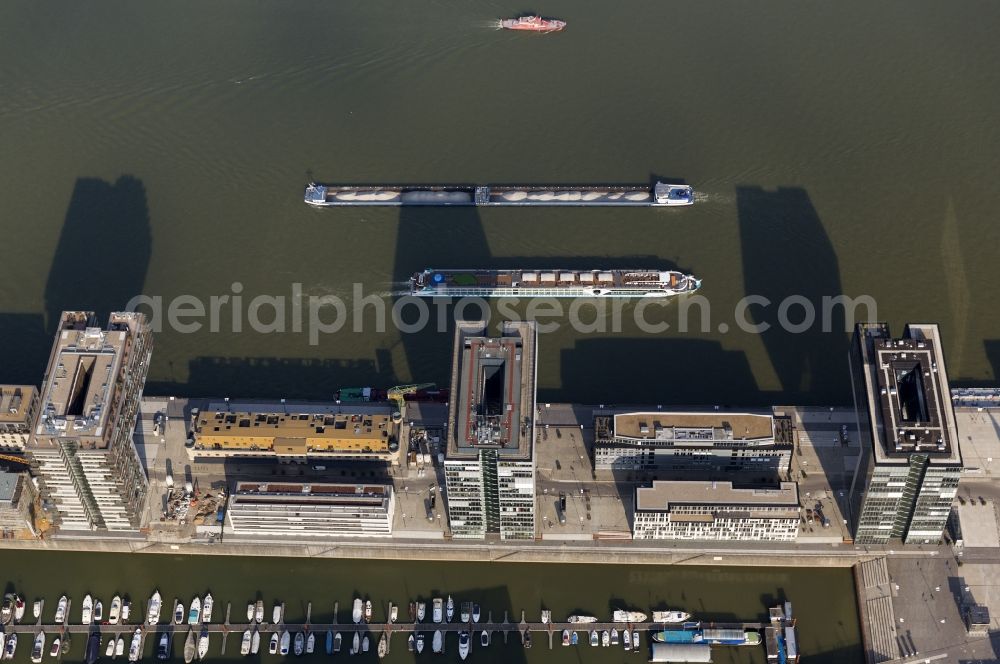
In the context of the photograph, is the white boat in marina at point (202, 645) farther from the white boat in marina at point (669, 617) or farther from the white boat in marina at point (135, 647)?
the white boat in marina at point (669, 617)

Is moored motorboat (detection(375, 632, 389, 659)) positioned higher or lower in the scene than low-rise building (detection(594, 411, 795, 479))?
lower

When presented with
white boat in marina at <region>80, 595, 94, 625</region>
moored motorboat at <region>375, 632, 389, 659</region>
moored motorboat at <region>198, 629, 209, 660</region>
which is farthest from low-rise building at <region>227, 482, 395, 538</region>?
white boat in marina at <region>80, 595, 94, 625</region>

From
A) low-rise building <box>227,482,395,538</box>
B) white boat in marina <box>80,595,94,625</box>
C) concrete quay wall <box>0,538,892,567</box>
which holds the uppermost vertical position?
low-rise building <box>227,482,395,538</box>

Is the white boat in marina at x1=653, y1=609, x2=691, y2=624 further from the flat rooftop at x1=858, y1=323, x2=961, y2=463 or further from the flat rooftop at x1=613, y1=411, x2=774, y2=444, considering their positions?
the flat rooftop at x1=858, y1=323, x2=961, y2=463

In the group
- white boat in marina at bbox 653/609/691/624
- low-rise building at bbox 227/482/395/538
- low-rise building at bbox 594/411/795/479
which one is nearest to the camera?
white boat in marina at bbox 653/609/691/624

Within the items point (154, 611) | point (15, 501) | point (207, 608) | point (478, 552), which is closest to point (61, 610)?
point (154, 611)

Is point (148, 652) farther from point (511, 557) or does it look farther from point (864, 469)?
point (864, 469)

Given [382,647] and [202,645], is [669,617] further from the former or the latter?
[202,645]
